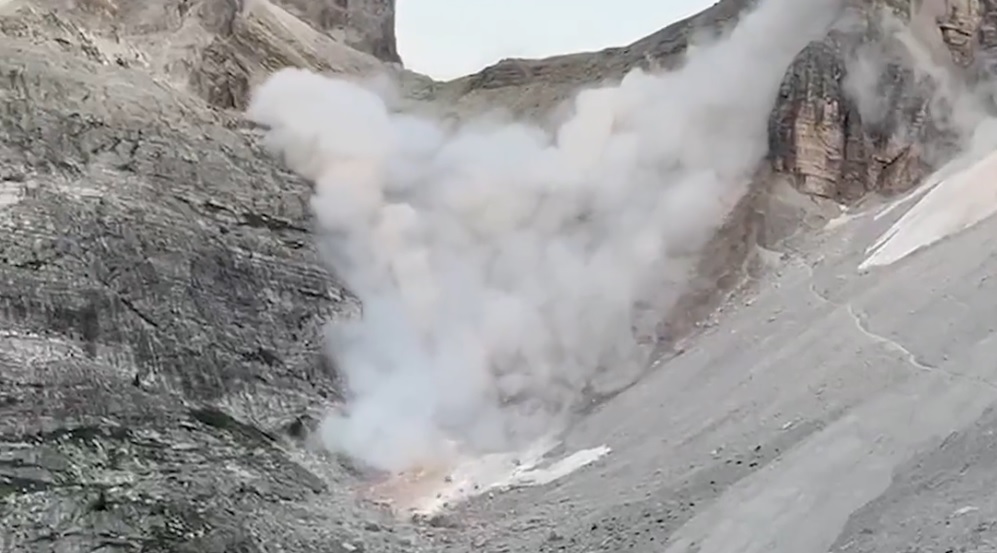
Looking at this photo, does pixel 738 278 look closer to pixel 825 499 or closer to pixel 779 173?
pixel 779 173

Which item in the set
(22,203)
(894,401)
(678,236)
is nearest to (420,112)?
(678,236)

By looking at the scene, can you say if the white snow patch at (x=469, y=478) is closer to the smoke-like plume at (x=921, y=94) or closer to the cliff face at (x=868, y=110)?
the cliff face at (x=868, y=110)

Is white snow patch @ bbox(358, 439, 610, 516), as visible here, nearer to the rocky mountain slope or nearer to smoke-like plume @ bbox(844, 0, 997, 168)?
the rocky mountain slope

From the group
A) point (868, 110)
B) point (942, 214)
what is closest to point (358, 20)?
point (868, 110)

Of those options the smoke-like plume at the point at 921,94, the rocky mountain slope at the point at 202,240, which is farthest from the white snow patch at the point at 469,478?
the smoke-like plume at the point at 921,94

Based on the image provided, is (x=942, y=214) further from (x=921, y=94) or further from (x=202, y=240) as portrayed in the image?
(x=202, y=240)

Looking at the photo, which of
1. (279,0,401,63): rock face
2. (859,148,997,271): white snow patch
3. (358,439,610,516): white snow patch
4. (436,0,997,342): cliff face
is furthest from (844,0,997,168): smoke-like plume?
(279,0,401,63): rock face
